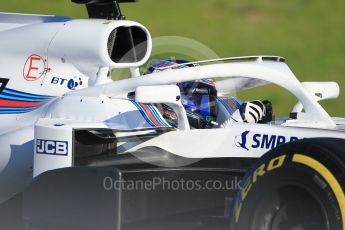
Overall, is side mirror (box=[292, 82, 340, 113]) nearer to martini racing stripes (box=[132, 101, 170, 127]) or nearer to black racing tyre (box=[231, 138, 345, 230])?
martini racing stripes (box=[132, 101, 170, 127])

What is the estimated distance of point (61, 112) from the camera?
732 cm

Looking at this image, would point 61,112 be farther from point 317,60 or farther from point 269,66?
point 317,60

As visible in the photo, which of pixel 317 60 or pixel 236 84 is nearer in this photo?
pixel 236 84

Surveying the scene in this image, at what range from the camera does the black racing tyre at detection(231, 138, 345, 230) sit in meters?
5.41

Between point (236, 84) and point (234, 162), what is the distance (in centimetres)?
208

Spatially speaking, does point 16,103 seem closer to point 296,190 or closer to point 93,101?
point 93,101

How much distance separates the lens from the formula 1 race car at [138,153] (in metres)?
5.73

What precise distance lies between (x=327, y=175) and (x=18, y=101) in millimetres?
3363

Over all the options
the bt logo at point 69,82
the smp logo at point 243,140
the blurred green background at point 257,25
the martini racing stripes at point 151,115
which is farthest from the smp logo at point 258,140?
the blurred green background at point 257,25

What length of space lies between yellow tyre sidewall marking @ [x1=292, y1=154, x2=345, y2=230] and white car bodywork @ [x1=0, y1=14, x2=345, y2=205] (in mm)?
898

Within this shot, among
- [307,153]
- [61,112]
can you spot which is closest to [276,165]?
[307,153]

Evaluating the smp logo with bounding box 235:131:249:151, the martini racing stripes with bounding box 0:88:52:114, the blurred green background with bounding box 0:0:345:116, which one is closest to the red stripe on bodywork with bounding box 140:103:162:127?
the smp logo with bounding box 235:131:249:151

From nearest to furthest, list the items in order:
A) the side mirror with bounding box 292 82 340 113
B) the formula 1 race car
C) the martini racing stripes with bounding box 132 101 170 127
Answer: the formula 1 race car → the martini racing stripes with bounding box 132 101 170 127 → the side mirror with bounding box 292 82 340 113

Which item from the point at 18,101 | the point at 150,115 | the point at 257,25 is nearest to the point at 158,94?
the point at 150,115
